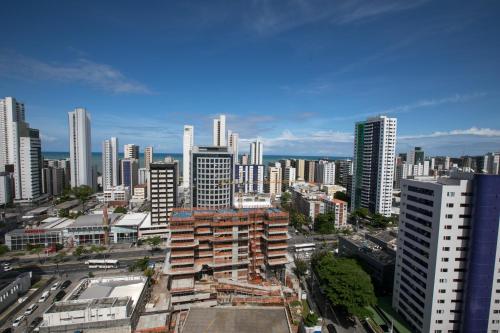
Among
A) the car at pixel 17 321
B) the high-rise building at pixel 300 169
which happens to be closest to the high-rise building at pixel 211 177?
the car at pixel 17 321

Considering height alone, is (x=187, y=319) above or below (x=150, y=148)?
below

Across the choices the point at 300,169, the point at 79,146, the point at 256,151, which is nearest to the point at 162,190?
the point at 79,146

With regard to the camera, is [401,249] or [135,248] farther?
[135,248]

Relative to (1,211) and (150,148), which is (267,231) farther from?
(150,148)

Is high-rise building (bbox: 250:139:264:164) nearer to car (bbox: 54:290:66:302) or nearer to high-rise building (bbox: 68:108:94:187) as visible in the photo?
high-rise building (bbox: 68:108:94:187)

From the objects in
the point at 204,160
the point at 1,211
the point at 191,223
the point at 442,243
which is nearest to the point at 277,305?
the point at 191,223

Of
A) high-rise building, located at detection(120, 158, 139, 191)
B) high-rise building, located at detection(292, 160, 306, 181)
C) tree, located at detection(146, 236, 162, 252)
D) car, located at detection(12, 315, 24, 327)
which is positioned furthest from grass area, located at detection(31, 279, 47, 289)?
high-rise building, located at detection(292, 160, 306, 181)

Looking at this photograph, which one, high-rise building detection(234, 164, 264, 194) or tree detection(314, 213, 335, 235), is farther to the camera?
high-rise building detection(234, 164, 264, 194)

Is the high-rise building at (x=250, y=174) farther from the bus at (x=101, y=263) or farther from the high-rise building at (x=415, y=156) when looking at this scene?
the high-rise building at (x=415, y=156)
